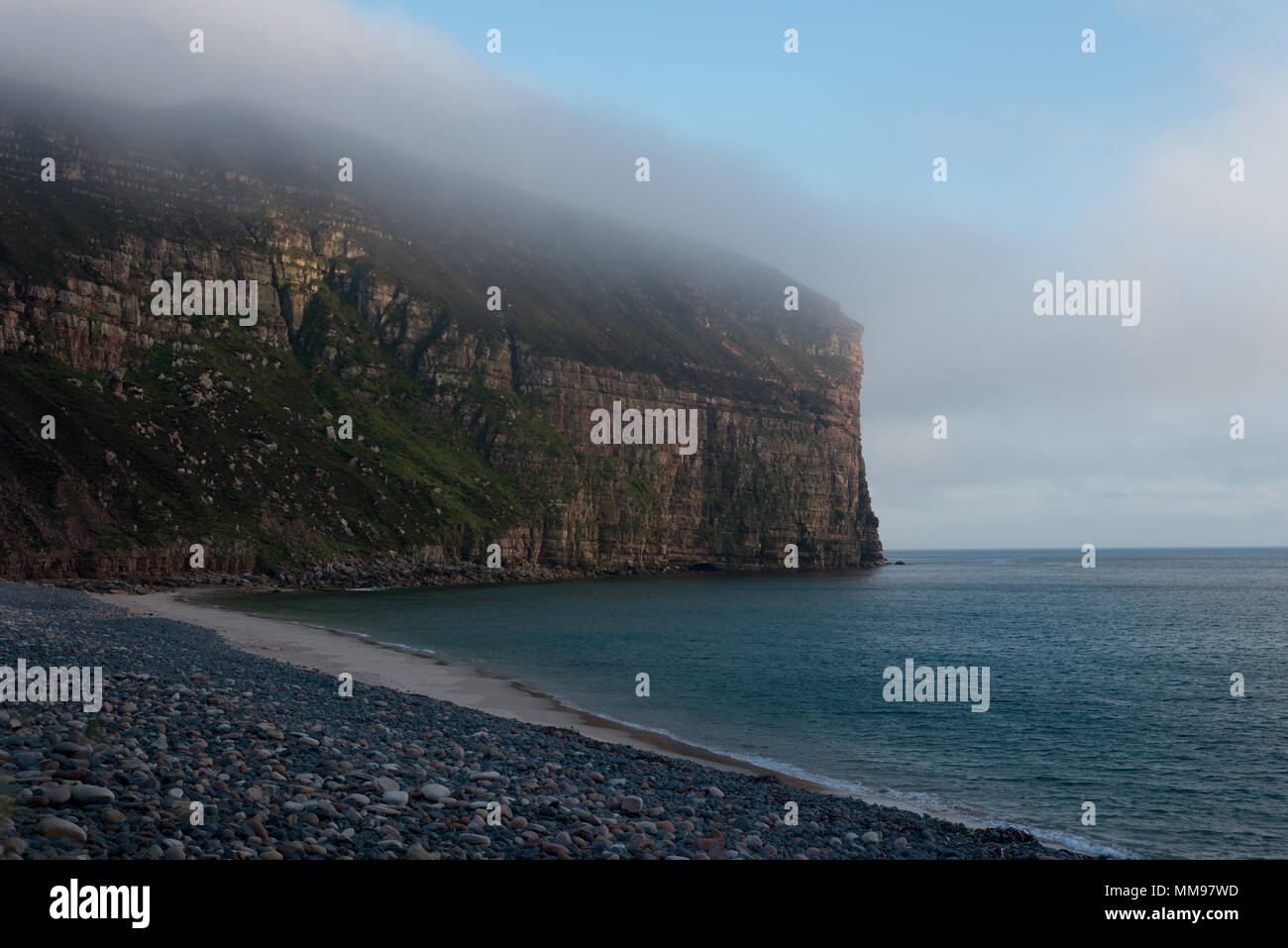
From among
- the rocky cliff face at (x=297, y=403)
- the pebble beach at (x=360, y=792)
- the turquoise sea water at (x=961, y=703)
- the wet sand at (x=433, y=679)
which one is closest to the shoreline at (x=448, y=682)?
the wet sand at (x=433, y=679)

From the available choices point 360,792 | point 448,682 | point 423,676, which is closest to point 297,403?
point 423,676

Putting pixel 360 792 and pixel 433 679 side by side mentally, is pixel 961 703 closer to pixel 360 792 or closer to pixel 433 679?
pixel 433 679

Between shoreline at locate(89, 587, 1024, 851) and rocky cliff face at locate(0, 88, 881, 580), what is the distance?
4526cm

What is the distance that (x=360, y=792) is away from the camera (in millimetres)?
12688

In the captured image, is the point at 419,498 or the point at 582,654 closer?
the point at 582,654

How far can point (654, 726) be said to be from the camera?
30.3m

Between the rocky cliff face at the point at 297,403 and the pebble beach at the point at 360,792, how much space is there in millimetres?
84262

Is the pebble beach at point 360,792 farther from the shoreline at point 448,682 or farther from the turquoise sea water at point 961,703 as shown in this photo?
the turquoise sea water at point 961,703

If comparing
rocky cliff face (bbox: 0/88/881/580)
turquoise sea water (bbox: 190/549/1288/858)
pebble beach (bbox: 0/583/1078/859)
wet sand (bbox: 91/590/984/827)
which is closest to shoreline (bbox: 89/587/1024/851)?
wet sand (bbox: 91/590/984/827)

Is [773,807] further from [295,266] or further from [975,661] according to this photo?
[295,266]

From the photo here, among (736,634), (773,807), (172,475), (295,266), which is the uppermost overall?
(295,266)

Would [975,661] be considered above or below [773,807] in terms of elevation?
below
